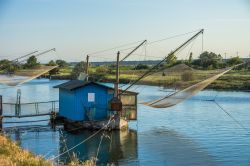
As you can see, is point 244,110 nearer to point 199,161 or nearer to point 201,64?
point 199,161

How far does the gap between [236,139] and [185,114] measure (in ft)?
34.7

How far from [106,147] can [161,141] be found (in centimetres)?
295

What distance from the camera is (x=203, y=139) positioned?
2348 cm

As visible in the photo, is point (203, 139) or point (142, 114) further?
point (142, 114)

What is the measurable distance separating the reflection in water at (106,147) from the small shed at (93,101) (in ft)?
3.62

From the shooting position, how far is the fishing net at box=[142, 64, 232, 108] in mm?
20766

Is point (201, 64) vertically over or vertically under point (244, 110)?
over

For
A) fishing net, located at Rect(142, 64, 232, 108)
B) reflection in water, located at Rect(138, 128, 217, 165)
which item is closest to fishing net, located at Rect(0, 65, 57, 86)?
reflection in water, located at Rect(138, 128, 217, 165)

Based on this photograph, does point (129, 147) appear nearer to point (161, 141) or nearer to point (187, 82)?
point (161, 141)

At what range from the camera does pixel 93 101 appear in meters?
26.6

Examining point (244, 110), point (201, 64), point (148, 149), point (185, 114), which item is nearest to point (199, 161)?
point (148, 149)

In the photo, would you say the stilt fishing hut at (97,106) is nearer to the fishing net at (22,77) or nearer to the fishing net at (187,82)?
the fishing net at (22,77)

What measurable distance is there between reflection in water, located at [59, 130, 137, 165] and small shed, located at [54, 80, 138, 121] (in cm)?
110

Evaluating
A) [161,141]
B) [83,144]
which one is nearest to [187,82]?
[161,141]
